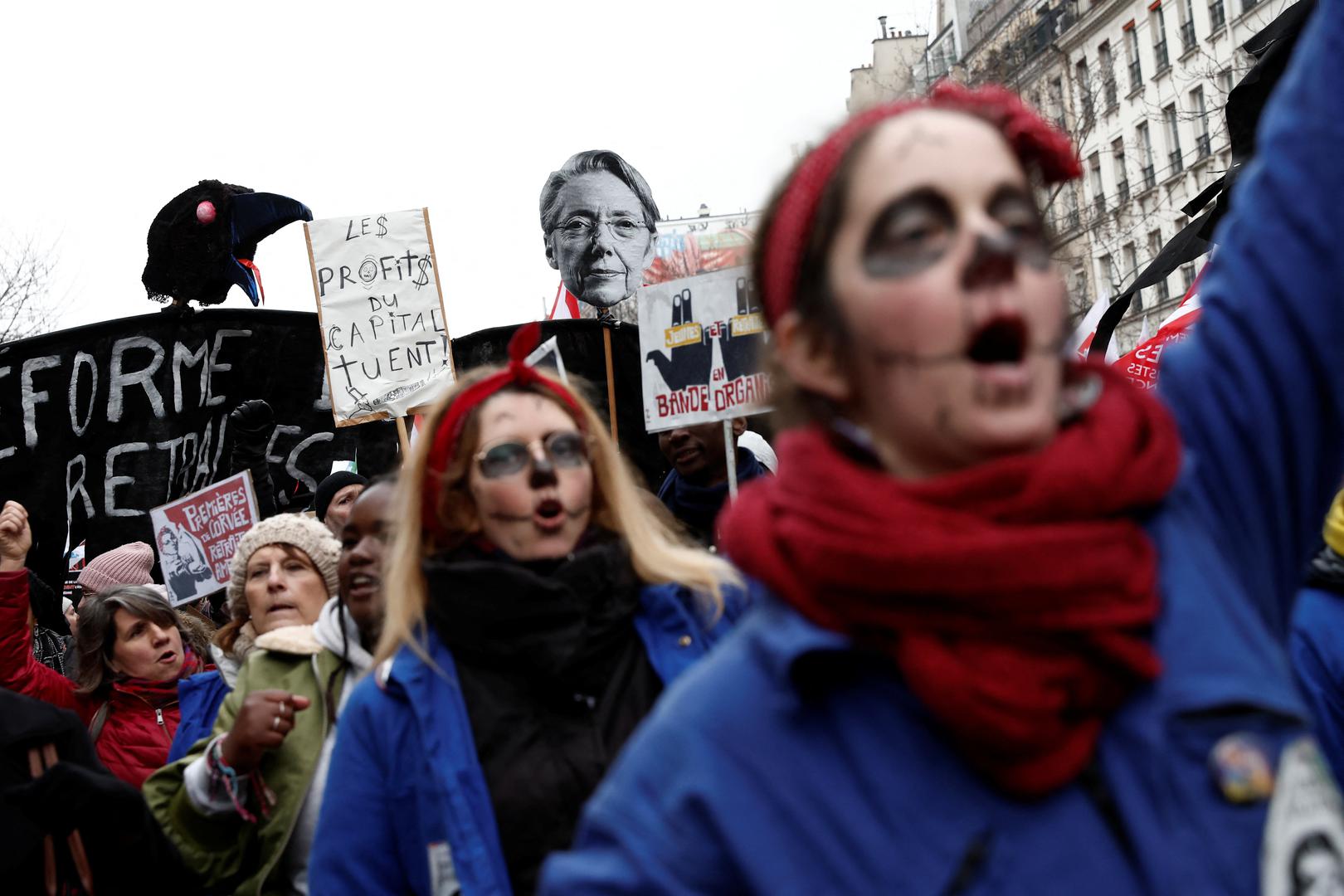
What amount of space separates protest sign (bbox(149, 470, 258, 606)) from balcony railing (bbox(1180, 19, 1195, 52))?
120ft

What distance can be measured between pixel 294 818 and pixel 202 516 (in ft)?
13.6

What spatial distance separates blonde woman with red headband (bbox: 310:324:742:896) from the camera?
249 centimetres

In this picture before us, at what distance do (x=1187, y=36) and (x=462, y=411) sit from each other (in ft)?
133

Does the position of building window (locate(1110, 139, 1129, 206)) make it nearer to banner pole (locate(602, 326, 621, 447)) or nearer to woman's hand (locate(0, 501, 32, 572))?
banner pole (locate(602, 326, 621, 447))

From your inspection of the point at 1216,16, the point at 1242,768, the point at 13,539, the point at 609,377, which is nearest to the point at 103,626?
the point at 13,539

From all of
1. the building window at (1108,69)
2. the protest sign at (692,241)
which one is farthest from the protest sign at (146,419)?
the building window at (1108,69)

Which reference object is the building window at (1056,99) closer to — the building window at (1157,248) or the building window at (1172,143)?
the building window at (1172,143)

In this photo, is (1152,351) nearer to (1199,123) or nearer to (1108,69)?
(1199,123)

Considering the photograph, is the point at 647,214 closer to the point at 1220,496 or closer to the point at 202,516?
the point at 202,516

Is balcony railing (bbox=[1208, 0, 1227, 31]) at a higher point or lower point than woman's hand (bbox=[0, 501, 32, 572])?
higher

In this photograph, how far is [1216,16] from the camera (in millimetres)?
37625

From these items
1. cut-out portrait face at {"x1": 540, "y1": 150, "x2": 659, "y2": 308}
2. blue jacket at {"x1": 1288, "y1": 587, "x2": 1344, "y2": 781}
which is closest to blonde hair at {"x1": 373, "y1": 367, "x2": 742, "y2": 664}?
blue jacket at {"x1": 1288, "y1": 587, "x2": 1344, "y2": 781}

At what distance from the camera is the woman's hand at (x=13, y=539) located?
563 cm

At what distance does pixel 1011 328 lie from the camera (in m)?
1.30
